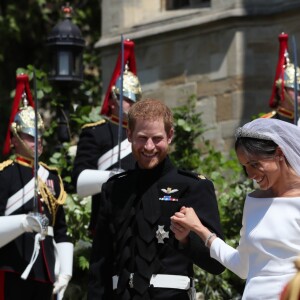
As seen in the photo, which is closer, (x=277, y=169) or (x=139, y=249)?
(x=277, y=169)

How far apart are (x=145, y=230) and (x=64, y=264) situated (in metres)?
2.34

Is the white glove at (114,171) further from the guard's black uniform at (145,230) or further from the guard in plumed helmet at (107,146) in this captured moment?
the guard's black uniform at (145,230)

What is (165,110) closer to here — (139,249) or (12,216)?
(139,249)

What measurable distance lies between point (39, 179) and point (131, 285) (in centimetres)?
254

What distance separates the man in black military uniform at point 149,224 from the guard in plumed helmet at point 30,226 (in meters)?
1.76

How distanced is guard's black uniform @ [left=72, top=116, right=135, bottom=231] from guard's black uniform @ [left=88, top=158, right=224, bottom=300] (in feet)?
6.89

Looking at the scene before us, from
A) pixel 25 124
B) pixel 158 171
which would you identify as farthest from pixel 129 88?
pixel 158 171

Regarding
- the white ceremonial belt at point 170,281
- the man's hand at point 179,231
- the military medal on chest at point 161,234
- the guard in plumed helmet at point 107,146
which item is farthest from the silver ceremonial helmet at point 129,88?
the man's hand at point 179,231

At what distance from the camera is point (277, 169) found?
578 centimetres

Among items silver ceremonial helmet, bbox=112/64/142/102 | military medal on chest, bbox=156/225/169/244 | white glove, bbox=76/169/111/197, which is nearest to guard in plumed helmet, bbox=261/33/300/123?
silver ceremonial helmet, bbox=112/64/142/102

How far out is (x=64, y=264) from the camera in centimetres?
890

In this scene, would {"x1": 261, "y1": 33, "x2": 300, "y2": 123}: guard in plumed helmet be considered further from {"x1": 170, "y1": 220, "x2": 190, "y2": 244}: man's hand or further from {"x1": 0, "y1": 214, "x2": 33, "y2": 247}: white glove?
{"x1": 170, "y1": 220, "x2": 190, "y2": 244}: man's hand

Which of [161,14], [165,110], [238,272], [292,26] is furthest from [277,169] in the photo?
[161,14]

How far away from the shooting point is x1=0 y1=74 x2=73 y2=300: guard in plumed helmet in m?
8.51
